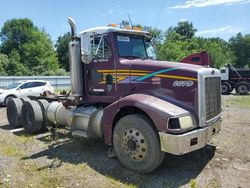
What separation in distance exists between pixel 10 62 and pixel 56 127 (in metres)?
46.8

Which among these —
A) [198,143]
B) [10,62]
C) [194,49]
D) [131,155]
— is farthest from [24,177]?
[194,49]

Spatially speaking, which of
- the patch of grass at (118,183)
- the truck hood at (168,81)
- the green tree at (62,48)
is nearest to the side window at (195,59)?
the truck hood at (168,81)

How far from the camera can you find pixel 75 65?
269 inches

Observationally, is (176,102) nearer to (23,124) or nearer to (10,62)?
(23,124)

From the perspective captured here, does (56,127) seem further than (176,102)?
Yes

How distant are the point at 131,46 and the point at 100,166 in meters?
2.63

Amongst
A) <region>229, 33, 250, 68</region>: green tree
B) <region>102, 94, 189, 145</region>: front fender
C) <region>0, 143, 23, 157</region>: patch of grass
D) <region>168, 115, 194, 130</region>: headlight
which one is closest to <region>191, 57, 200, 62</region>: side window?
<region>102, 94, 189, 145</region>: front fender

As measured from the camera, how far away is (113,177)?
17.2 ft

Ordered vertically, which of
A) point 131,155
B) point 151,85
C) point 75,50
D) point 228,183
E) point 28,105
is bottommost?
point 228,183

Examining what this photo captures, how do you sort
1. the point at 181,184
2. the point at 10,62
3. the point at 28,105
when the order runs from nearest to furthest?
the point at 181,184
the point at 28,105
the point at 10,62

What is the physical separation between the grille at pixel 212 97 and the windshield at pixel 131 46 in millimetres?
1666

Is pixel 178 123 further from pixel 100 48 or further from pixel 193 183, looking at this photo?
pixel 100 48

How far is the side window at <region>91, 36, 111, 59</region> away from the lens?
6.27 metres

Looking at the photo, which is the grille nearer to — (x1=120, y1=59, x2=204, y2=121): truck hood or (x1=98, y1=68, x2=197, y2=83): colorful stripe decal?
(x1=120, y1=59, x2=204, y2=121): truck hood
